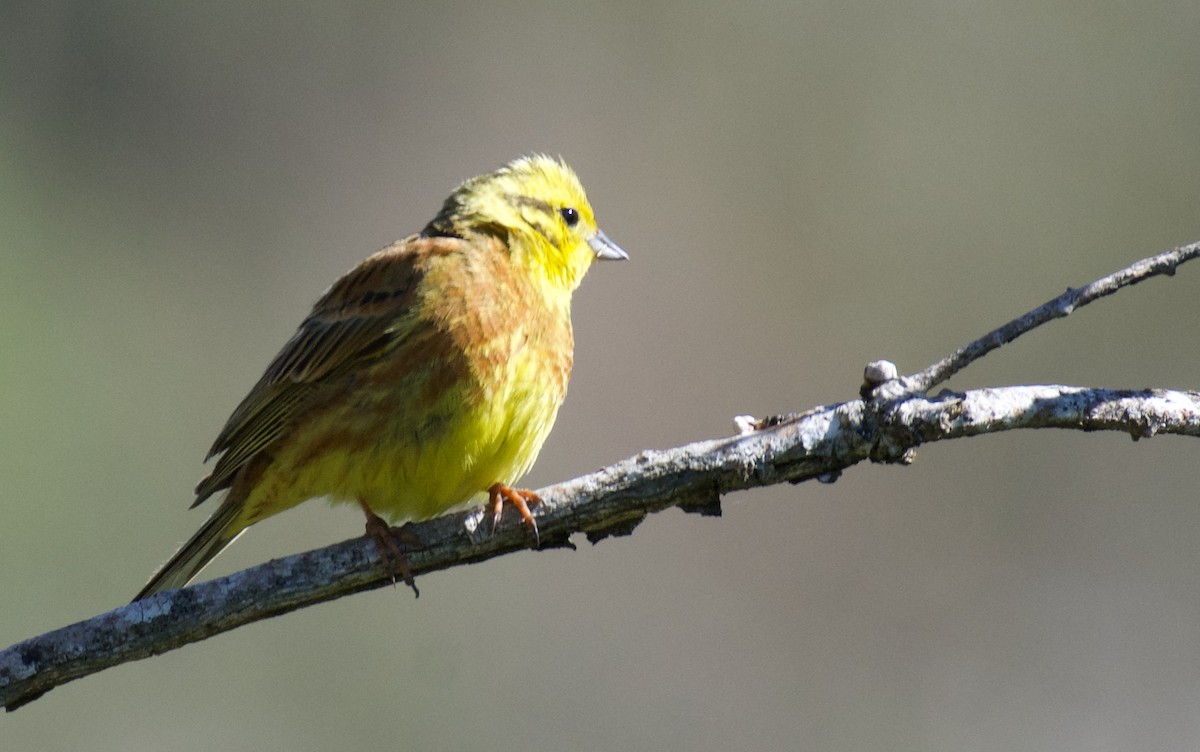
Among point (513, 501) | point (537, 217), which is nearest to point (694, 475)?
point (513, 501)

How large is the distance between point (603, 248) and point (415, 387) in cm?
145

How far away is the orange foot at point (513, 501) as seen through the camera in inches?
175

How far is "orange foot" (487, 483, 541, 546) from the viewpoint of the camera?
175 inches

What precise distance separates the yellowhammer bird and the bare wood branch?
1.27 feet

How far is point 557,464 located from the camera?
8602 mm

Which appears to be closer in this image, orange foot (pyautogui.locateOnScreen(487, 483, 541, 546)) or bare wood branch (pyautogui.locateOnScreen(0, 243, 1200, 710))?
bare wood branch (pyautogui.locateOnScreen(0, 243, 1200, 710))

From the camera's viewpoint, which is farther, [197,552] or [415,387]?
[197,552]

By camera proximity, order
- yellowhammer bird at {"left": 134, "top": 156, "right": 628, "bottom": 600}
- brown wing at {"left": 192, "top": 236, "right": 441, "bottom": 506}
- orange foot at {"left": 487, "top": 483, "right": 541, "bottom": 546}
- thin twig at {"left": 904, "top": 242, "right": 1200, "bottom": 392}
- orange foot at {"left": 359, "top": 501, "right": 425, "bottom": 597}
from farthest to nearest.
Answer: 1. brown wing at {"left": 192, "top": 236, "right": 441, "bottom": 506}
2. yellowhammer bird at {"left": 134, "top": 156, "right": 628, "bottom": 600}
3. orange foot at {"left": 359, "top": 501, "right": 425, "bottom": 597}
4. orange foot at {"left": 487, "top": 483, "right": 541, "bottom": 546}
5. thin twig at {"left": 904, "top": 242, "right": 1200, "bottom": 392}

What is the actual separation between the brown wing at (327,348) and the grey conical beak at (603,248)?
0.75 m

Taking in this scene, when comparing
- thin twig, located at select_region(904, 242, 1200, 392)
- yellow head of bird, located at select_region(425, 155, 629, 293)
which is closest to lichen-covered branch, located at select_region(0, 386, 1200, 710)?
thin twig, located at select_region(904, 242, 1200, 392)

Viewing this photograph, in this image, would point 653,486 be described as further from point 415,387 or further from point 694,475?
point 415,387

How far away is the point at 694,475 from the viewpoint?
420 cm

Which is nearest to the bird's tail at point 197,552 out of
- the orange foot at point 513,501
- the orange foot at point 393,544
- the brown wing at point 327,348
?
the brown wing at point 327,348

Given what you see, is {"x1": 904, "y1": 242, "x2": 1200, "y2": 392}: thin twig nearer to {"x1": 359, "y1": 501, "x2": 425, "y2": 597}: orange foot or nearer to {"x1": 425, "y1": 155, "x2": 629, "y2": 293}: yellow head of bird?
Result: {"x1": 359, "y1": 501, "x2": 425, "y2": 597}: orange foot
